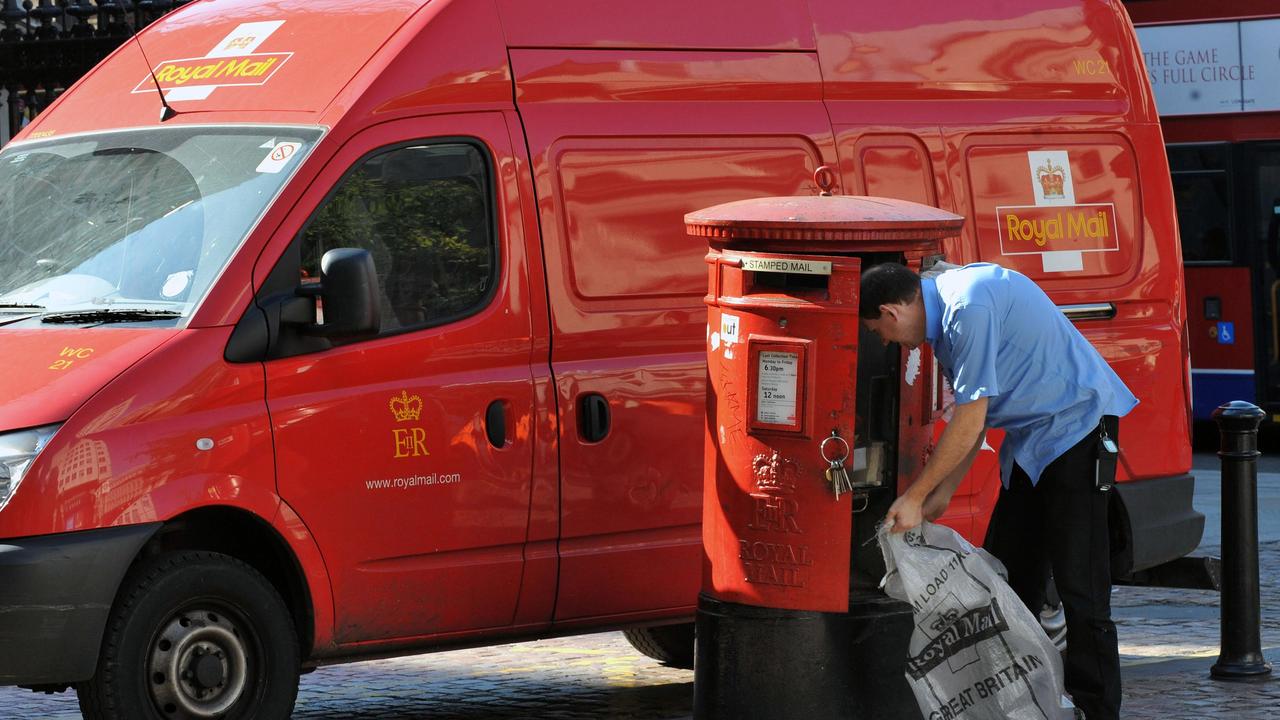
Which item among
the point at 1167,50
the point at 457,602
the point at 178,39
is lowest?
the point at 457,602

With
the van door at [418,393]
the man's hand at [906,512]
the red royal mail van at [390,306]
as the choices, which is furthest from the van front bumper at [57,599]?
the man's hand at [906,512]

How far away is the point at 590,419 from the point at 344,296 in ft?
3.49

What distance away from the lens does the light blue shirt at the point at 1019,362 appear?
18.4 ft

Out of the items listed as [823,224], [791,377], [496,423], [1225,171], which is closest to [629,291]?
[496,423]

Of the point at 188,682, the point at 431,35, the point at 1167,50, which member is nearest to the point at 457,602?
the point at 188,682

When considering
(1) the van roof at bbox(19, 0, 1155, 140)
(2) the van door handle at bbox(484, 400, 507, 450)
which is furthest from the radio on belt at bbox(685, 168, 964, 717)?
(1) the van roof at bbox(19, 0, 1155, 140)

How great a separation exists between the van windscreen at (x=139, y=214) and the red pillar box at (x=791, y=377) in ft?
4.56

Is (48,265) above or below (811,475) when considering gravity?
above

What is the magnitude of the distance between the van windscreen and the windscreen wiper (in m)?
0.02

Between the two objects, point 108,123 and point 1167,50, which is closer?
point 108,123

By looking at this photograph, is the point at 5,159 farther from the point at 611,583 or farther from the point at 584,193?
the point at 611,583

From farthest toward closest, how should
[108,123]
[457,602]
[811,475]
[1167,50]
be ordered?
[1167,50] < [108,123] < [457,602] < [811,475]

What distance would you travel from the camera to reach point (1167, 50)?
55.2ft

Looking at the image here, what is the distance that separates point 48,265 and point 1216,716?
4.11m
